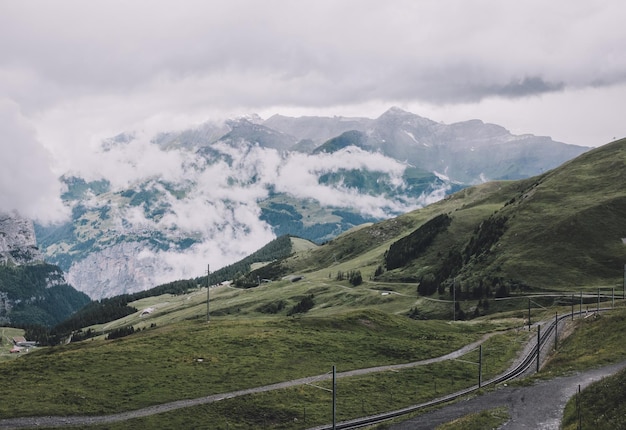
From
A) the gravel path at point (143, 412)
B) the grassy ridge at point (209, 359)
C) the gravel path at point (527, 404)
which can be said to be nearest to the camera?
the gravel path at point (527, 404)

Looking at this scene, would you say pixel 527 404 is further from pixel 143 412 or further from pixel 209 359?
pixel 209 359

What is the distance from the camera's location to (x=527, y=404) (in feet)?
229

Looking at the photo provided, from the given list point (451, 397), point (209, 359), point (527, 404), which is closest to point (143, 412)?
point (209, 359)

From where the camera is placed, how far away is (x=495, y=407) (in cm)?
7081

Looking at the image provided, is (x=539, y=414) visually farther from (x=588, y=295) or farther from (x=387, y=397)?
(x=588, y=295)

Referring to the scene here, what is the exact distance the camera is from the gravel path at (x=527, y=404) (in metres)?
63.1

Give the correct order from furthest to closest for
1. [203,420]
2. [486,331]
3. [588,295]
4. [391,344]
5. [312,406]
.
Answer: [588,295], [486,331], [391,344], [312,406], [203,420]

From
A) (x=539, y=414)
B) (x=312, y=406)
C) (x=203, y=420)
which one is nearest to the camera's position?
(x=539, y=414)

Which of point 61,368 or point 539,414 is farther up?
point 61,368

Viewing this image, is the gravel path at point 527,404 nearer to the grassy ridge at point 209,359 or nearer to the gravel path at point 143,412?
the gravel path at point 143,412

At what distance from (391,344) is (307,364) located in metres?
27.2

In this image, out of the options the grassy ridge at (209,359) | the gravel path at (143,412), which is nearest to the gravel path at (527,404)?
the gravel path at (143,412)

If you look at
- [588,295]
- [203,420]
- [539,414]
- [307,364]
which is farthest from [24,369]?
[588,295]

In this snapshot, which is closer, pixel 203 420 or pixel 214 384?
pixel 203 420
